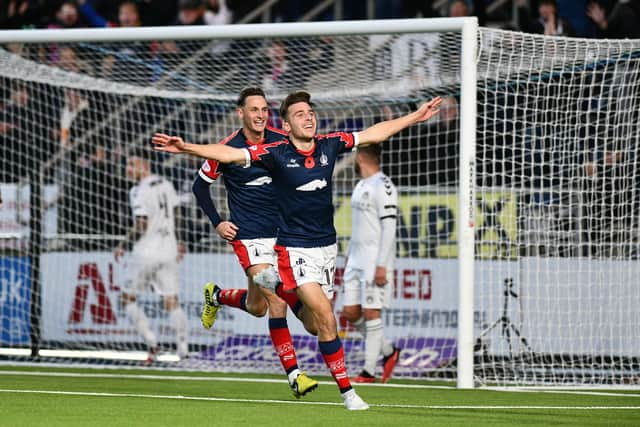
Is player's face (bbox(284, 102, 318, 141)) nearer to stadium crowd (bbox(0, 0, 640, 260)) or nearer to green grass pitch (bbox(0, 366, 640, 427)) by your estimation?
green grass pitch (bbox(0, 366, 640, 427))

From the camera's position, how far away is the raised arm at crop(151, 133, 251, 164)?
7.28 metres

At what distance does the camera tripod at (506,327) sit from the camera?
11.0m

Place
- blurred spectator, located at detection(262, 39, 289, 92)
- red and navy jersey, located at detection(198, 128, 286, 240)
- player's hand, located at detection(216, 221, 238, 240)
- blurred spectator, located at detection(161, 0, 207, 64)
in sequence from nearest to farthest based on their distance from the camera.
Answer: player's hand, located at detection(216, 221, 238, 240), red and navy jersey, located at detection(198, 128, 286, 240), blurred spectator, located at detection(262, 39, 289, 92), blurred spectator, located at detection(161, 0, 207, 64)

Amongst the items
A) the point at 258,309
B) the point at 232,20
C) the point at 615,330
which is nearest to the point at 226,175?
the point at 258,309

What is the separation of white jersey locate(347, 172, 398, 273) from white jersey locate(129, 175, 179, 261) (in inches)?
107

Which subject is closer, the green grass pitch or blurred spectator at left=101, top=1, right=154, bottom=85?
the green grass pitch

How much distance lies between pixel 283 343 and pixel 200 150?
1.99 meters

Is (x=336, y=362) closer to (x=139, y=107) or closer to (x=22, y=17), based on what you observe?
(x=139, y=107)

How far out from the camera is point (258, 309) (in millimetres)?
9328

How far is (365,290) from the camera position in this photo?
1041cm

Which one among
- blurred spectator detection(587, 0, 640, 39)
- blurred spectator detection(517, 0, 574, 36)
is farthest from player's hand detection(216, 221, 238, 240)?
blurred spectator detection(587, 0, 640, 39)

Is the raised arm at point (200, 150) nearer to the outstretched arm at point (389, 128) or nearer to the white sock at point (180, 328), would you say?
the outstretched arm at point (389, 128)

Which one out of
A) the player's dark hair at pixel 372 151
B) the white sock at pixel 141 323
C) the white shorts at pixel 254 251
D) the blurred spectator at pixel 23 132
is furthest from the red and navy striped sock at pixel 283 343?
the blurred spectator at pixel 23 132

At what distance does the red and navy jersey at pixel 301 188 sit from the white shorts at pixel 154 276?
15.3ft
